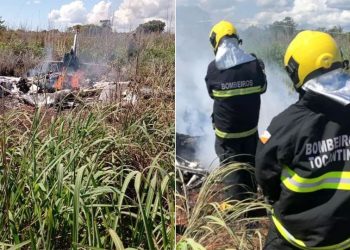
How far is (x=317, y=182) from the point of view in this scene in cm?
231

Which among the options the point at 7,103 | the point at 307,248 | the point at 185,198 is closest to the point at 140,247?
the point at 185,198

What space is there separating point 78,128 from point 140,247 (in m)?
0.95

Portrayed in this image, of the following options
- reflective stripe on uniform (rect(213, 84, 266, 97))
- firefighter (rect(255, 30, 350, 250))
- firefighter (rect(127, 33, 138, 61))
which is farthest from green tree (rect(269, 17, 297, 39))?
firefighter (rect(127, 33, 138, 61))

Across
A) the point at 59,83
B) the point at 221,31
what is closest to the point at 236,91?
the point at 221,31

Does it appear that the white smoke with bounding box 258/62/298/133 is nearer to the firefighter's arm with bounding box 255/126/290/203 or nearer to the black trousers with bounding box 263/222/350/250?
the firefighter's arm with bounding box 255/126/290/203

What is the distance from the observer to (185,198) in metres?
2.62

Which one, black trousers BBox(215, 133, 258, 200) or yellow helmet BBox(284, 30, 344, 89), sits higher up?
yellow helmet BBox(284, 30, 344, 89)

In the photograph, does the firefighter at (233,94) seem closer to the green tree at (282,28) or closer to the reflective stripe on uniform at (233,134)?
the reflective stripe on uniform at (233,134)

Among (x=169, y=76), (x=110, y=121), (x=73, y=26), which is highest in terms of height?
(x=73, y=26)

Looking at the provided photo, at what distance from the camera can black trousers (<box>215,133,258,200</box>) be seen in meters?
2.55

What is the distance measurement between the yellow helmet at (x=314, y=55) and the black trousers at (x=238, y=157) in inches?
15.8

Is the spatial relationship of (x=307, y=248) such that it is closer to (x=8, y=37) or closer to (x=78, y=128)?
(x=78, y=128)

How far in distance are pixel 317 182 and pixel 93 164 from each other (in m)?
1.14

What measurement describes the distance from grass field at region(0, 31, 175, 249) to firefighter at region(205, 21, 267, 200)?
0.32 m
